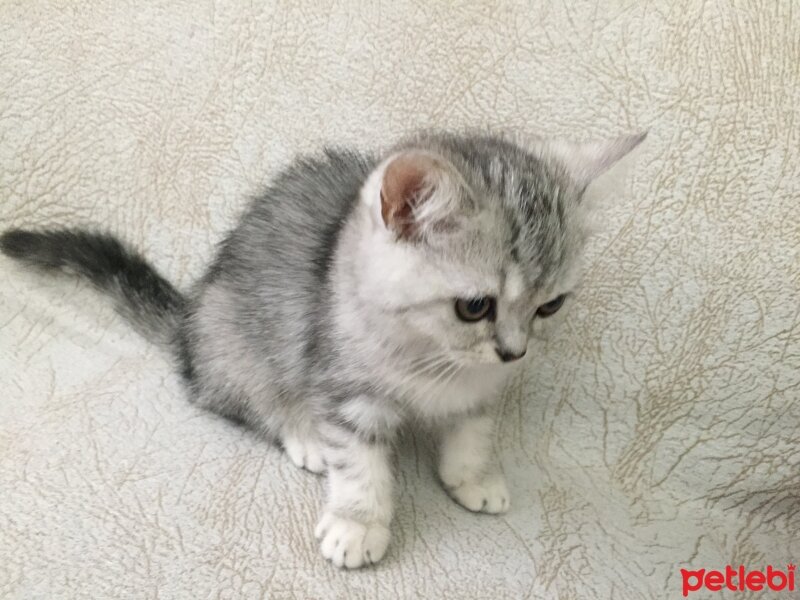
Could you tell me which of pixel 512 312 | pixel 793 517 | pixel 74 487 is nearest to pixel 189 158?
pixel 74 487

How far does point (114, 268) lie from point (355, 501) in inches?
24.8

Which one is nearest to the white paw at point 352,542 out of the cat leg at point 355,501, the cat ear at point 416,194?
the cat leg at point 355,501

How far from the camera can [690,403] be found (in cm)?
113

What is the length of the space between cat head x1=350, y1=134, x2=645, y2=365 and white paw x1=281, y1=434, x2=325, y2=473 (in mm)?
294

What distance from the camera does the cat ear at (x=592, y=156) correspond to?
0.87m

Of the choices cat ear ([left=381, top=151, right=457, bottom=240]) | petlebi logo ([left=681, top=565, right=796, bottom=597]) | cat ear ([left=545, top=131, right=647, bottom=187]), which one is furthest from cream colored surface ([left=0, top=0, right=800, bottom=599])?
cat ear ([left=381, top=151, right=457, bottom=240])

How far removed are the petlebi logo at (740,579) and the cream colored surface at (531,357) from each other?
0.05 ft

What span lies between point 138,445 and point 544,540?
610 millimetres

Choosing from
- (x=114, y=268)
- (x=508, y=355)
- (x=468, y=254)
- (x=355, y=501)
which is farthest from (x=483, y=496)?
(x=114, y=268)

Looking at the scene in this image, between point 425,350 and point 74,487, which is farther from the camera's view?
point 74,487

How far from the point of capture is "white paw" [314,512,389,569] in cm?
89

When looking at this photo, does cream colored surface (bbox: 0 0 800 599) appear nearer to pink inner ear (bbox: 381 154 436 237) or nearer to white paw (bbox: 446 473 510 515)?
white paw (bbox: 446 473 510 515)

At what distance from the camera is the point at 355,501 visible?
91 cm

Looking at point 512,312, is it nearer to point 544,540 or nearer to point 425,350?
point 425,350
